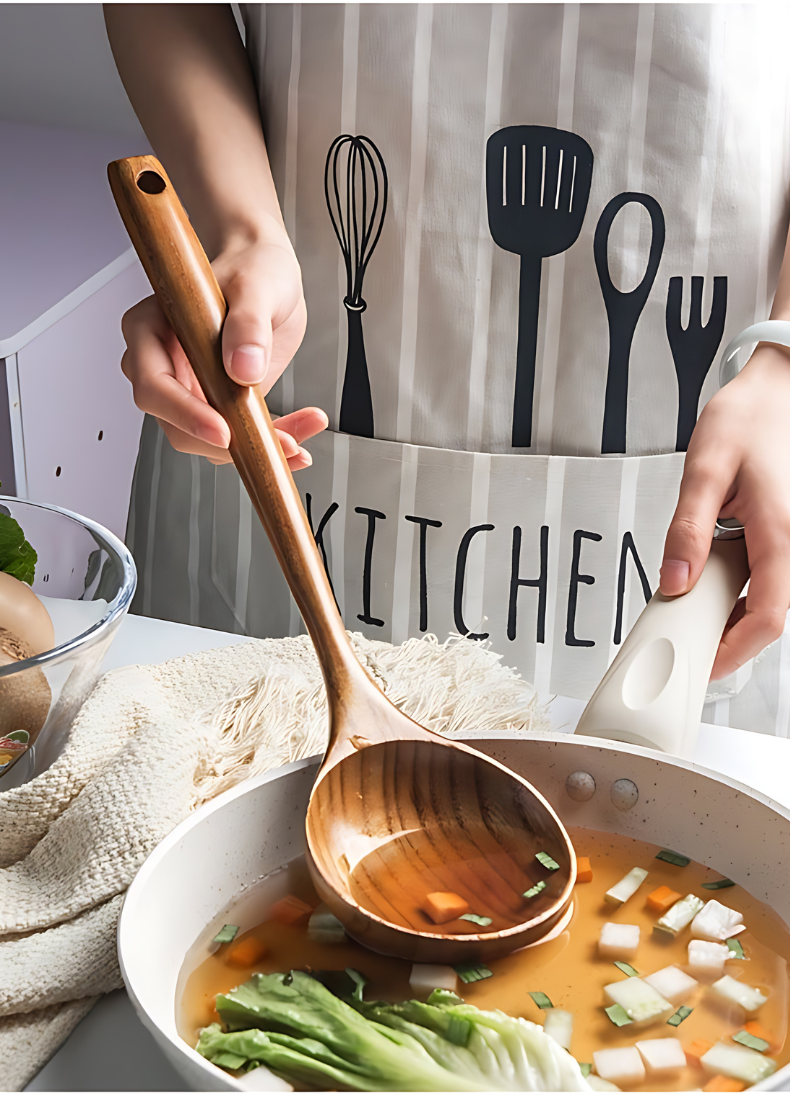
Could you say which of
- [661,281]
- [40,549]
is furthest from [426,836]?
[661,281]

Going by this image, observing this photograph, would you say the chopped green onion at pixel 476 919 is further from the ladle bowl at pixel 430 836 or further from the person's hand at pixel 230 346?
the person's hand at pixel 230 346

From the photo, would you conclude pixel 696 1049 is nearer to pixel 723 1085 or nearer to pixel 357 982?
pixel 723 1085

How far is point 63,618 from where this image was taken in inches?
22.3

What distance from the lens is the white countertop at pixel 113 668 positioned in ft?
1.22

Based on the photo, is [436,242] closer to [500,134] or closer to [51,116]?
[500,134]

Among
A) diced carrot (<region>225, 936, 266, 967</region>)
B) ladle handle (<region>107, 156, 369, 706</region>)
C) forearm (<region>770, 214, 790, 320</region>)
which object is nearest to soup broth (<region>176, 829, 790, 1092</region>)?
diced carrot (<region>225, 936, 266, 967</region>)

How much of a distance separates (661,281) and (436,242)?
20cm

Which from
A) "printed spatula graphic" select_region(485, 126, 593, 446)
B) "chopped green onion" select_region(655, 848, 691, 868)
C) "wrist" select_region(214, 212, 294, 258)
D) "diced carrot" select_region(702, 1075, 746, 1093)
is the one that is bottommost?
"diced carrot" select_region(702, 1075, 746, 1093)

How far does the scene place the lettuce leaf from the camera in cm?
31

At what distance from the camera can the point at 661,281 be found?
2.60 feet

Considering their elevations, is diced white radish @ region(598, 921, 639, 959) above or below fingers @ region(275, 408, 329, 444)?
below

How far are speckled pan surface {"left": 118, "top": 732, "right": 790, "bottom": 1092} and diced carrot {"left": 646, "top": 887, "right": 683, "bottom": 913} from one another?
0.03 metres

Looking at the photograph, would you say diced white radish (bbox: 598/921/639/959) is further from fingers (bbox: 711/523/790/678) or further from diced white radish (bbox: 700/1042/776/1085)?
fingers (bbox: 711/523/790/678)

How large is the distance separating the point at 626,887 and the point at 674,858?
0.11ft
